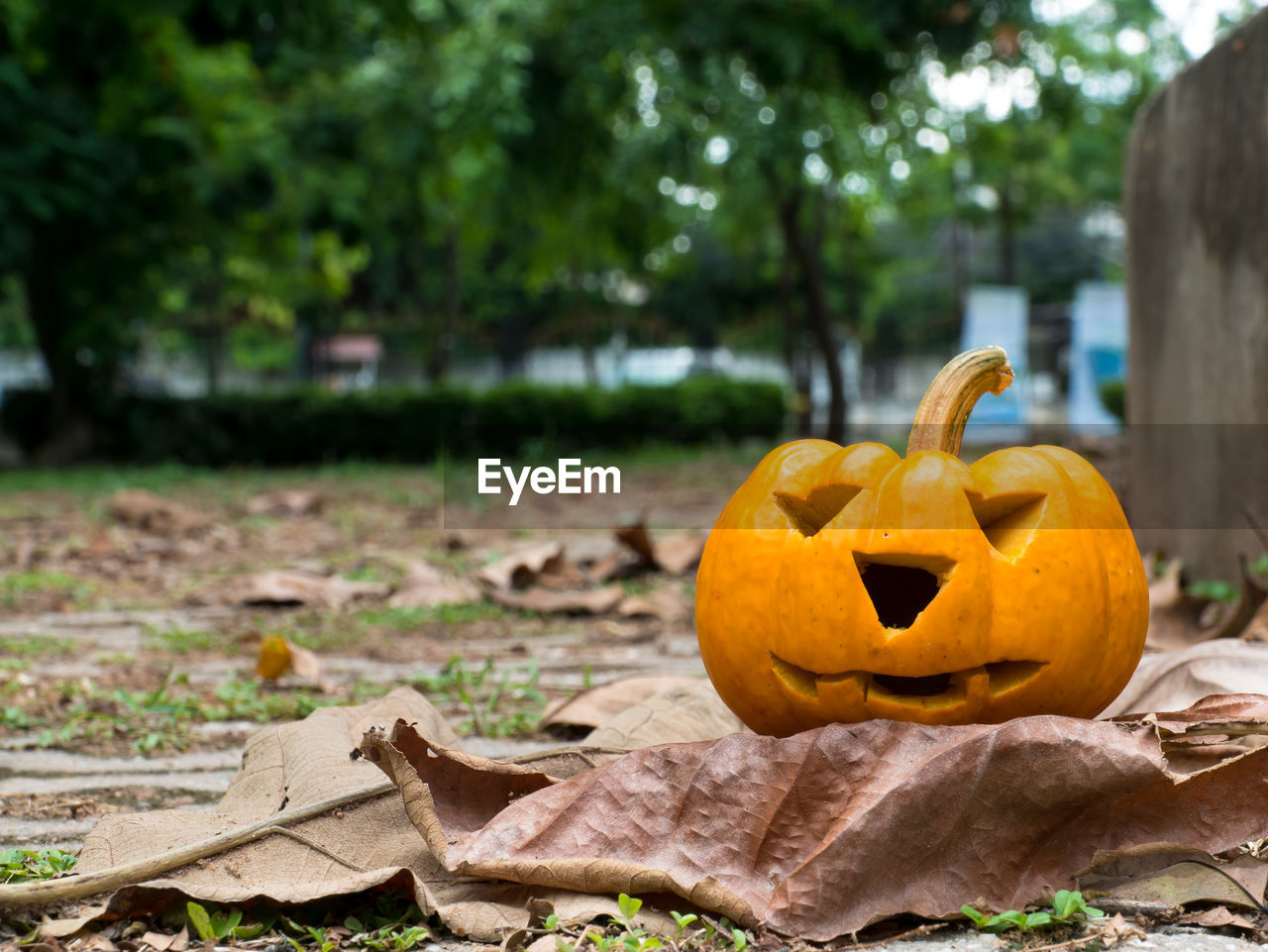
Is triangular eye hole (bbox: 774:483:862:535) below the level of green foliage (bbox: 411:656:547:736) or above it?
above

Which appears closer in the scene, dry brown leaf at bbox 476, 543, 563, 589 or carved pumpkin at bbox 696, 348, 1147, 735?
carved pumpkin at bbox 696, 348, 1147, 735

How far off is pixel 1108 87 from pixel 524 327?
75.8ft

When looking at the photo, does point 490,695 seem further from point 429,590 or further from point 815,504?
point 429,590

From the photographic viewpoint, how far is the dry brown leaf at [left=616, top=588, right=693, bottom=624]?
3.94 meters

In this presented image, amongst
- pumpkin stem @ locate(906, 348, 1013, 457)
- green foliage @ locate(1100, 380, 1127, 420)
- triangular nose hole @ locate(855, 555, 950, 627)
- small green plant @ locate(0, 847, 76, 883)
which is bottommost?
small green plant @ locate(0, 847, 76, 883)

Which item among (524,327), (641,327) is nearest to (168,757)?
(641,327)

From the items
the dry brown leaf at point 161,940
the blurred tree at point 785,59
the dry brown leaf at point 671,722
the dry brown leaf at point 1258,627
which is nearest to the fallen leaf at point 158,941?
the dry brown leaf at point 161,940

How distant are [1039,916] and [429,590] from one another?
10.7ft

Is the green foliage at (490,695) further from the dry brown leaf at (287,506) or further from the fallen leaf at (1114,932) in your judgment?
the dry brown leaf at (287,506)

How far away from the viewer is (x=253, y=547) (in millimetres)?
6180

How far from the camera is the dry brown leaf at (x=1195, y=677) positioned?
2.01 metres

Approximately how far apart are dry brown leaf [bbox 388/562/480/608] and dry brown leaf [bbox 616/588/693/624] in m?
0.63

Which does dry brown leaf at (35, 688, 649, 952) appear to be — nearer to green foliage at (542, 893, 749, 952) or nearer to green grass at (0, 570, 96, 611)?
green foliage at (542, 893, 749, 952)

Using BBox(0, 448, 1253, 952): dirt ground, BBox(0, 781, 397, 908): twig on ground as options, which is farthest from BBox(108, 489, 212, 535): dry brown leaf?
BBox(0, 781, 397, 908): twig on ground
